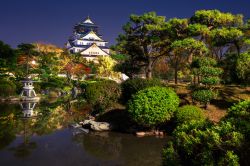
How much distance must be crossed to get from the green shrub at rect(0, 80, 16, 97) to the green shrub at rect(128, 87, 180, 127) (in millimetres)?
27178

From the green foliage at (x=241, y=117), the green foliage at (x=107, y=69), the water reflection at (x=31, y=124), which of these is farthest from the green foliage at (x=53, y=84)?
the green foliage at (x=241, y=117)

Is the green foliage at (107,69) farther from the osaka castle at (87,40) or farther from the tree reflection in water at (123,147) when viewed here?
the tree reflection in water at (123,147)

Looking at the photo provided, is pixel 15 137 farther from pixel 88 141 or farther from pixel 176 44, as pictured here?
pixel 176 44

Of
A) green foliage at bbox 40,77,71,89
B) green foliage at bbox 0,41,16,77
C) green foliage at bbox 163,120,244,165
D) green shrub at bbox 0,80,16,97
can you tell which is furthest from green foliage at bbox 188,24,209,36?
green foliage at bbox 0,41,16,77

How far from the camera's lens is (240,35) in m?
22.3

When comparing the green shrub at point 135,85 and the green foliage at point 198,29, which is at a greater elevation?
the green foliage at point 198,29

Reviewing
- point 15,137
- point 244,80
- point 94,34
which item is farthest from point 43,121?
point 94,34

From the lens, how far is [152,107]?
16.5 meters

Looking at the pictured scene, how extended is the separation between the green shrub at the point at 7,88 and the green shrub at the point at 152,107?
2718 centimetres

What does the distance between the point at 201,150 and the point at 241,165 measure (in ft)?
2.95

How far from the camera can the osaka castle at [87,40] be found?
271 feet

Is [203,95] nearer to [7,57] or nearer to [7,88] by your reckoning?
[7,88]

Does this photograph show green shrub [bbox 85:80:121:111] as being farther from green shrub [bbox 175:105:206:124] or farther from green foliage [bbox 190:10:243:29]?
green foliage [bbox 190:10:243:29]

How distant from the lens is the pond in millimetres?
12336
